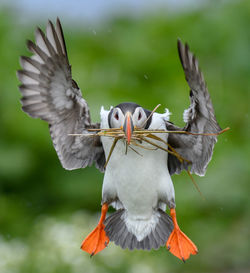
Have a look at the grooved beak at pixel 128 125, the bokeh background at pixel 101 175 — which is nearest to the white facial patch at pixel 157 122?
the grooved beak at pixel 128 125

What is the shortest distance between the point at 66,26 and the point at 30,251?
3220 mm

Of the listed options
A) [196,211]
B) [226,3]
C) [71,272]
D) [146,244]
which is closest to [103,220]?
[146,244]

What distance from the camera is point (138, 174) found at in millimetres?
1714

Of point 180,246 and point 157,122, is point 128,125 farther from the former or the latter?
point 180,246

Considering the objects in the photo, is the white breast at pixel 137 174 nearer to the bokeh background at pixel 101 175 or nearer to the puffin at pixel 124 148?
the puffin at pixel 124 148

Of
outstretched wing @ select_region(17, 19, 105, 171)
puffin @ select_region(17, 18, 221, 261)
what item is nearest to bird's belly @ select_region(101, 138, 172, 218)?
puffin @ select_region(17, 18, 221, 261)

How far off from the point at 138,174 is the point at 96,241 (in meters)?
0.24

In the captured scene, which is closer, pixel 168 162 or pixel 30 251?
pixel 168 162

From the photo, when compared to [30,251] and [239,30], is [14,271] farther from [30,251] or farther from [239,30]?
[239,30]

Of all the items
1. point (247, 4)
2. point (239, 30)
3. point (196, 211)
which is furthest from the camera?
point (247, 4)

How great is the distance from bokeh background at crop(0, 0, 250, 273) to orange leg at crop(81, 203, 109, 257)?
156 centimetres

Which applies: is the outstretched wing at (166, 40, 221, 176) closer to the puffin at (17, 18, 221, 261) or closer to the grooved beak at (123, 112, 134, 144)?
the puffin at (17, 18, 221, 261)

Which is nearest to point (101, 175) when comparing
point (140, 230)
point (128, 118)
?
point (140, 230)

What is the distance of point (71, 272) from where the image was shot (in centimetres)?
331
